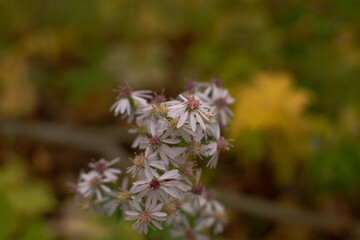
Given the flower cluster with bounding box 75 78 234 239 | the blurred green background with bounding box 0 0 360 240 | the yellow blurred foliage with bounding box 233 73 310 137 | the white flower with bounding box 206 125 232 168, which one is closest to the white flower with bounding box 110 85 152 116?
the flower cluster with bounding box 75 78 234 239

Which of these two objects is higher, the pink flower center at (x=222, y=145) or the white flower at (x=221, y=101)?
the white flower at (x=221, y=101)

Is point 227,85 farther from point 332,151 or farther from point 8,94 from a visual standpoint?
point 8,94

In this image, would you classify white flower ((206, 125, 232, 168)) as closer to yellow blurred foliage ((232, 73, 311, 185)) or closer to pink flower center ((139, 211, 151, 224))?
pink flower center ((139, 211, 151, 224))

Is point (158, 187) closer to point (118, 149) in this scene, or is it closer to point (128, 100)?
point (128, 100)

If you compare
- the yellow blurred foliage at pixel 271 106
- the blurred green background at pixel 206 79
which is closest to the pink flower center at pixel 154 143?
the blurred green background at pixel 206 79

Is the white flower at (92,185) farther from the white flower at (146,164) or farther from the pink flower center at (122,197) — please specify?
the white flower at (146,164)

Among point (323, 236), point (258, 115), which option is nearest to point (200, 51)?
point (258, 115)
